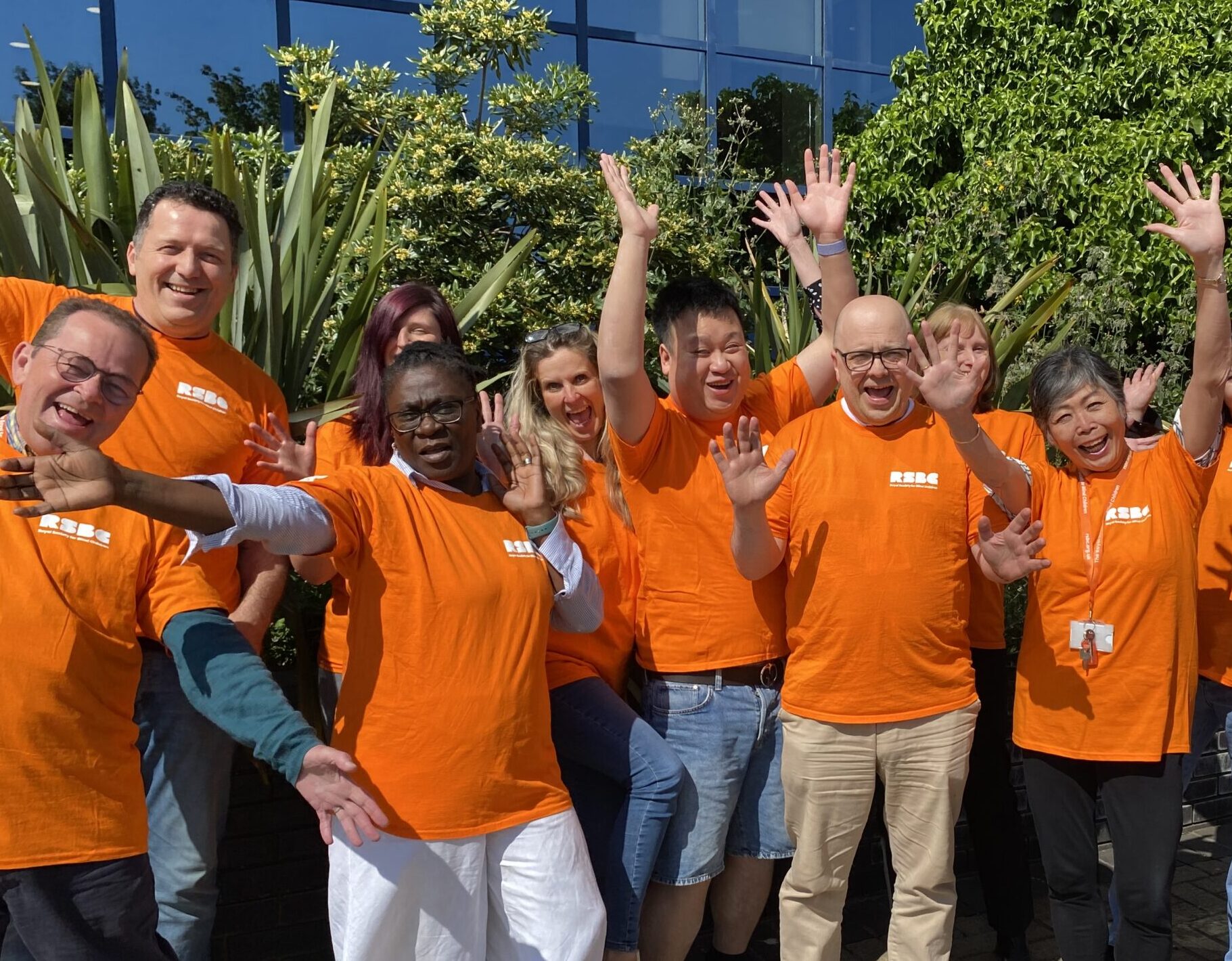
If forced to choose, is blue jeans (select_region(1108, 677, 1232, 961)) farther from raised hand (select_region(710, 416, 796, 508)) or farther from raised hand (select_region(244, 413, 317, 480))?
raised hand (select_region(244, 413, 317, 480))

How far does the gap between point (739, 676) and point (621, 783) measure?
1.48 feet

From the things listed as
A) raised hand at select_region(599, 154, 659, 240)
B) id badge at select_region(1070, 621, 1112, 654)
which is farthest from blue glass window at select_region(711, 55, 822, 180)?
id badge at select_region(1070, 621, 1112, 654)

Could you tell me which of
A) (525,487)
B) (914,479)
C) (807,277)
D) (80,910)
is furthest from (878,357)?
(80,910)

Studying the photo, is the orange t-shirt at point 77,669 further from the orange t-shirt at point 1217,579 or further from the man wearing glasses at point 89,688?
the orange t-shirt at point 1217,579

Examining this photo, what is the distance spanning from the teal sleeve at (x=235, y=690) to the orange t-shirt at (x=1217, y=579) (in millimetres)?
2863

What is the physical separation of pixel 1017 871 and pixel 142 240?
3.37 meters

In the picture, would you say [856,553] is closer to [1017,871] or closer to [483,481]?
[483,481]

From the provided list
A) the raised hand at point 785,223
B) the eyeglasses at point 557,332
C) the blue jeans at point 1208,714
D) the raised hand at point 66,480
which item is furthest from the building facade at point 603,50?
the raised hand at point 66,480

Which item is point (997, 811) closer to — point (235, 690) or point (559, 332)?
point (559, 332)

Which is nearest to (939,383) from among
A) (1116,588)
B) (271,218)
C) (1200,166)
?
(1116,588)

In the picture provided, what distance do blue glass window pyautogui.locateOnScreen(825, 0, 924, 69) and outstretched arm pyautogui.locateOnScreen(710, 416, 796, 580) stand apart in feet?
38.2

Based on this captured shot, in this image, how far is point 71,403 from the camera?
2.25 m

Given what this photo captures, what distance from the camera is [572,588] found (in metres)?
2.81

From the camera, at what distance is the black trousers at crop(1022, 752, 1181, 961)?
3221 mm
